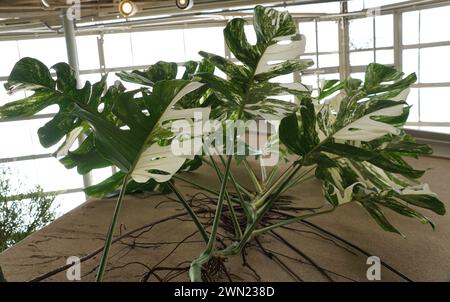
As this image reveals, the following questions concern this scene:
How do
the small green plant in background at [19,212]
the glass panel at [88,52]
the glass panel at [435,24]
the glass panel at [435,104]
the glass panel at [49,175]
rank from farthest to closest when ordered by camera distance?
the glass panel at [49,175]
the glass panel at [88,52]
the glass panel at [435,104]
the glass panel at [435,24]
the small green plant in background at [19,212]

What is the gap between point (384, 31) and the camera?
9141 millimetres

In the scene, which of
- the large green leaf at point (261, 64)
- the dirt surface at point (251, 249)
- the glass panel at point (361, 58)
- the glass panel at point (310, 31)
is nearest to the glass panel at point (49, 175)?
the glass panel at point (310, 31)

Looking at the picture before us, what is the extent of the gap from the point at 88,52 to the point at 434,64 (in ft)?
24.8

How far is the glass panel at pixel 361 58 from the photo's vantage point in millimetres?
9391

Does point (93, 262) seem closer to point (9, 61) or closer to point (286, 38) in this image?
point (286, 38)

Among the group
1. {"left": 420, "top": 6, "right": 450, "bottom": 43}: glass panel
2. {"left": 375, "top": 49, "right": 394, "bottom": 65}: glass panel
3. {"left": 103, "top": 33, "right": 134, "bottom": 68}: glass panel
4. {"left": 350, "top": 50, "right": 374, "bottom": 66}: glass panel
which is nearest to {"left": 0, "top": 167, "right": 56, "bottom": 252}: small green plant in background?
{"left": 103, "top": 33, "right": 134, "bottom": 68}: glass panel

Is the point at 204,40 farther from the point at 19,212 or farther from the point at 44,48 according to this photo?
the point at 19,212

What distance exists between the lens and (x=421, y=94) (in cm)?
876

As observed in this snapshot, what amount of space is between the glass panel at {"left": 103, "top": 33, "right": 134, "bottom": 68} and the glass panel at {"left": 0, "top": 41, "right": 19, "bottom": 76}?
6.34 ft

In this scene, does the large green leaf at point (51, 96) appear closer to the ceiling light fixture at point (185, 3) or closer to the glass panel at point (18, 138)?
the ceiling light fixture at point (185, 3)

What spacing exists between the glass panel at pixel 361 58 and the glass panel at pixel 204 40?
2.97m

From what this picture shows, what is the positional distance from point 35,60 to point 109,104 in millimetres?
179

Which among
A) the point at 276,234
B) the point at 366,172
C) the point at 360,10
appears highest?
the point at 360,10

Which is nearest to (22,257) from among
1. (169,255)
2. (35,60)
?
(169,255)
